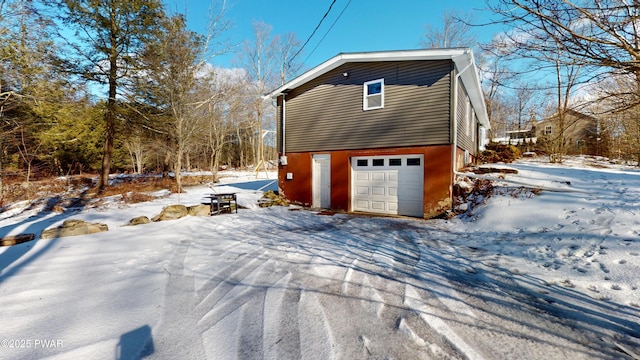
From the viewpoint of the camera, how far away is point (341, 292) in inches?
112

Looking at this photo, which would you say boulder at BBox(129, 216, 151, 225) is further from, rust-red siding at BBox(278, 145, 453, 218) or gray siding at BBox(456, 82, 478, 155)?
gray siding at BBox(456, 82, 478, 155)

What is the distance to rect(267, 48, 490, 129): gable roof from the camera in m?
6.98

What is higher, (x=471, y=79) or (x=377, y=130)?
(x=471, y=79)

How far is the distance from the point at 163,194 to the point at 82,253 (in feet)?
28.8

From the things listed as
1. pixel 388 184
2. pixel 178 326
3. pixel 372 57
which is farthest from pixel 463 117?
pixel 178 326

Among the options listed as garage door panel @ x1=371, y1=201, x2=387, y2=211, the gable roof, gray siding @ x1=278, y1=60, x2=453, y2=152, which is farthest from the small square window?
the gable roof

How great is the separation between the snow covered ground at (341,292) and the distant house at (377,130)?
2.71 meters

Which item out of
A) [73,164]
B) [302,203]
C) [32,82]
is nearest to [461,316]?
[302,203]

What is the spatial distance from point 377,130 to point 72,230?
8.04 m

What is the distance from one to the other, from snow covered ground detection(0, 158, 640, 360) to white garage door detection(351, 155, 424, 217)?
8.18ft

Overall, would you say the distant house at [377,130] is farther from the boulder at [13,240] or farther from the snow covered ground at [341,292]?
the boulder at [13,240]

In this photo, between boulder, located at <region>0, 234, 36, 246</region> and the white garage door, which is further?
the white garage door

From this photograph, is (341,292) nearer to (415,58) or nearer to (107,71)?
(415,58)

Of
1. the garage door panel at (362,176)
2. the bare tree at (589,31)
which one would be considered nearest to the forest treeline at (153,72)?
the bare tree at (589,31)
